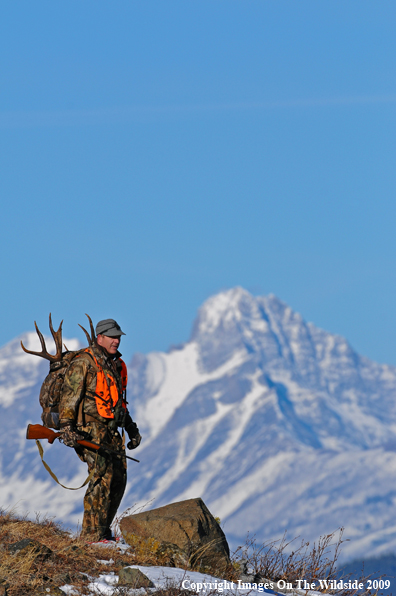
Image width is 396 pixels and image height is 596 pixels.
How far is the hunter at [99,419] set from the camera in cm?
1286

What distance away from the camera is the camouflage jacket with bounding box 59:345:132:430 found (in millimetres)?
13016

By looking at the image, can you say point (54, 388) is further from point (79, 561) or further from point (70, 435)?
point (79, 561)

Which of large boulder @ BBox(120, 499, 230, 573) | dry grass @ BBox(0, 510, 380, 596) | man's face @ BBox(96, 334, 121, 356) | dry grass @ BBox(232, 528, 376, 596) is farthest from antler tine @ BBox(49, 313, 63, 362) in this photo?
dry grass @ BBox(232, 528, 376, 596)

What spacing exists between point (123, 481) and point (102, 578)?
2.73m

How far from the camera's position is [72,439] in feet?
41.7

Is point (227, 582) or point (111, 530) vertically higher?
point (111, 530)

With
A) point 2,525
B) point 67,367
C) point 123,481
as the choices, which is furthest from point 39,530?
point 67,367

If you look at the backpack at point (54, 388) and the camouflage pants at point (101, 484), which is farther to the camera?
the backpack at point (54, 388)

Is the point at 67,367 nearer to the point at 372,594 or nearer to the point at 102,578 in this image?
the point at 102,578

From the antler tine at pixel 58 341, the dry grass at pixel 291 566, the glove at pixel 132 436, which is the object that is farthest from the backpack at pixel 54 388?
the dry grass at pixel 291 566

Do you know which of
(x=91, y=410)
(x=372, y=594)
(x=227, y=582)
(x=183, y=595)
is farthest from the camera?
(x=91, y=410)

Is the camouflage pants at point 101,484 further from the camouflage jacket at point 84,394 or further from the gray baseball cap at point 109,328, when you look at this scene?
the gray baseball cap at point 109,328

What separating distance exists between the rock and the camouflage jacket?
281 cm

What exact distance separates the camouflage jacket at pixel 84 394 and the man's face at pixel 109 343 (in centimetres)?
13
